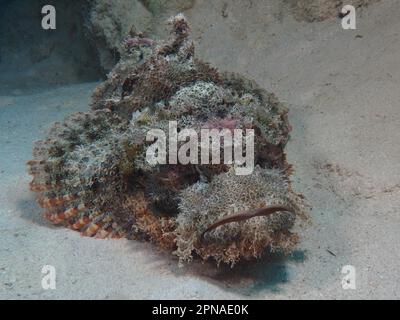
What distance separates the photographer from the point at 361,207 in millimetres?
4160

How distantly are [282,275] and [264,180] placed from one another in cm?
80

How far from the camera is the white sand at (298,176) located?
3156 mm

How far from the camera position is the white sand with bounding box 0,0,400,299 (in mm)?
3156

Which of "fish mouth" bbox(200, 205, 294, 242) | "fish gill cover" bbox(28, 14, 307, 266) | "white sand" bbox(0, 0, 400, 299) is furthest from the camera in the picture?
"white sand" bbox(0, 0, 400, 299)

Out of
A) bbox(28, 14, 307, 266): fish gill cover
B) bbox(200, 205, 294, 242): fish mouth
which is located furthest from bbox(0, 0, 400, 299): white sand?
bbox(200, 205, 294, 242): fish mouth

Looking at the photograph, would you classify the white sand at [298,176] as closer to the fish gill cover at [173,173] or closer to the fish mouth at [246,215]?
the fish gill cover at [173,173]

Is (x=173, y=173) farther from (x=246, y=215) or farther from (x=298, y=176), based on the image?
(x=298, y=176)

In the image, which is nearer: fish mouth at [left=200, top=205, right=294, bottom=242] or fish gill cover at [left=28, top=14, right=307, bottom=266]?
fish mouth at [left=200, top=205, right=294, bottom=242]

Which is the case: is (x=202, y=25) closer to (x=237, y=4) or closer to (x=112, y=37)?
(x=237, y=4)

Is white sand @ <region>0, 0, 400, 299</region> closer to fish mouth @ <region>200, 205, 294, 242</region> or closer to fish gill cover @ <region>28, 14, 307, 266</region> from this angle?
fish gill cover @ <region>28, 14, 307, 266</region>

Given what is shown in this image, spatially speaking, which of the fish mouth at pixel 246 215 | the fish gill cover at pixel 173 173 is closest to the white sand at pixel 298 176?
the fish gill cover at pixel 173 173

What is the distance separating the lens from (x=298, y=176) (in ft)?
15.7

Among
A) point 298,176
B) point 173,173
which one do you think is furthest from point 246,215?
point 298,176

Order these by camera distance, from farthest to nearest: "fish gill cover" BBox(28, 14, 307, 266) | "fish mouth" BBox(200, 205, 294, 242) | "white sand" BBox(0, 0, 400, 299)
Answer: "white sand" BBox(0, 0, 400, 299) < "fish gill cover" BBox(28, 14, 307, 266) < "fish mouth" BBox(200, 205, 294, 242)
